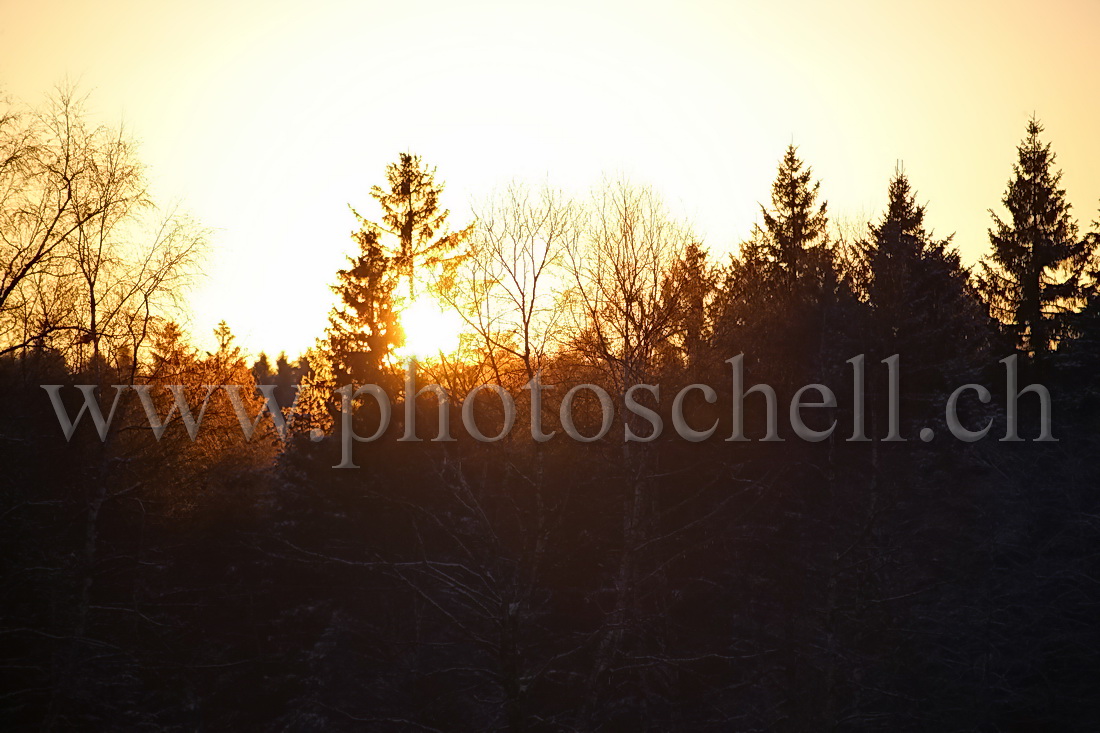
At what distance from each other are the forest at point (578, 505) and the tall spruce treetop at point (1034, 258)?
10.2ft

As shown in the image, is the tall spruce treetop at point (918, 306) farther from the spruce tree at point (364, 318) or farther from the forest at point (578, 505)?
the spruce tree at point (364, 318)

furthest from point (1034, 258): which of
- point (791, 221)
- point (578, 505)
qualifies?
point (578, 505)

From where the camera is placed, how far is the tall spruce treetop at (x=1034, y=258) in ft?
105

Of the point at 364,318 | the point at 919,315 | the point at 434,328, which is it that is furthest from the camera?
the point at 364,318

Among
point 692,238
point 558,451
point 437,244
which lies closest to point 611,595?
point 558,451

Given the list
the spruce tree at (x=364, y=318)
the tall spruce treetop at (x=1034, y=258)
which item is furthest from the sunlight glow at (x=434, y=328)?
the tall spruce treetop at (x=1034, y=258)

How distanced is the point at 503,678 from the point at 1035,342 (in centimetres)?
2572

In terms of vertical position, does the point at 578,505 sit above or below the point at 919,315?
below

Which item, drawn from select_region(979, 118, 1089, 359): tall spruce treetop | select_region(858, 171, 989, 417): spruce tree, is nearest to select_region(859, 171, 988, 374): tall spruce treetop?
select_region(858, 171, 989, 417): spruce tree

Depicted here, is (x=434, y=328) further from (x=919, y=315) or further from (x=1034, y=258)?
(x=1034, y=258)

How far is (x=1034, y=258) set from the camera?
32969 mm

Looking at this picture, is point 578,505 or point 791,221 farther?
point 791,221

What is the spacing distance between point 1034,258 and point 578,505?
21022mm

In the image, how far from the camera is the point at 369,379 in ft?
87.4
